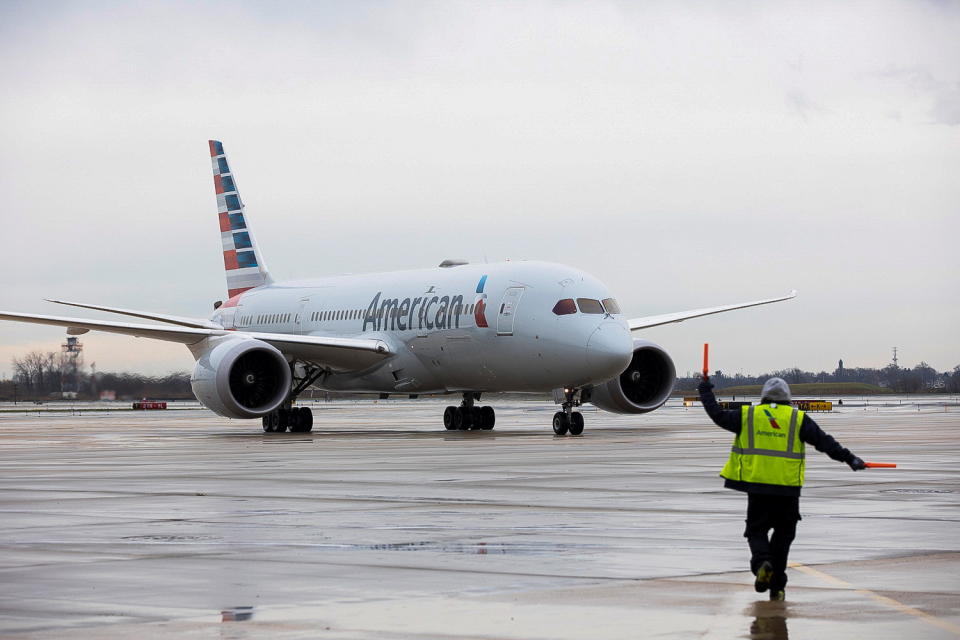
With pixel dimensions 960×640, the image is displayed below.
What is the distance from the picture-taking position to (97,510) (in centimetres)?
1427

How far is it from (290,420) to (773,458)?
30489 mm

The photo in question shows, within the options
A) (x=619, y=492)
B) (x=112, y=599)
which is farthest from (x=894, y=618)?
(x=619, y=492)

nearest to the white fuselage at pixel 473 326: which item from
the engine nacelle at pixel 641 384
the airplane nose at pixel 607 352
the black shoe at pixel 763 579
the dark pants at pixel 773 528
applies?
the airplane nose at pixel 607 352

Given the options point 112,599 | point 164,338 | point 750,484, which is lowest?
point 112,599

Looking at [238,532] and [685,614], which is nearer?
[685,614]

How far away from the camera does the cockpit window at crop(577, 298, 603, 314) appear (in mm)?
33344

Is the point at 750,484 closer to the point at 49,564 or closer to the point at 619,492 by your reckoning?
the point at 49,564

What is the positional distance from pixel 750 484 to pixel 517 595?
1805 mm

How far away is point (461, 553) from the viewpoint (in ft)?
35.0

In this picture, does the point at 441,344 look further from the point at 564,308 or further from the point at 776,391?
the point at 776,391

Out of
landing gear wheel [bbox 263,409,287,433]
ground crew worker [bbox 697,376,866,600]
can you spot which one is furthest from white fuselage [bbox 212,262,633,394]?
ground crew worker [bbox 697,376,866,600]

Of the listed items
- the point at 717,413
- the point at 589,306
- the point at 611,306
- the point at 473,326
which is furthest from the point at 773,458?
the point at 473,326

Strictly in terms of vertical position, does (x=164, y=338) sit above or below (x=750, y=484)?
above

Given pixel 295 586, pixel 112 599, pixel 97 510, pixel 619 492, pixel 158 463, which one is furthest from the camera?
pixel 158 463
